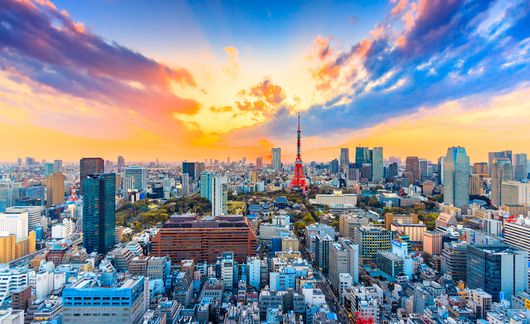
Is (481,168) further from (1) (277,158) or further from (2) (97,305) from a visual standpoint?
(2) (97,305)

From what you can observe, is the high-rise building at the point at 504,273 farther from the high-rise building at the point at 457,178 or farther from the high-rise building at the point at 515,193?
the high-rise building at the point at 457,178

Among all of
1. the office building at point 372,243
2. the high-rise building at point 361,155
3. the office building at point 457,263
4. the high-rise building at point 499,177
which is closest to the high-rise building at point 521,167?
the high-rise building at point 499,177

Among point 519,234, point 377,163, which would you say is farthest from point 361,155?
point 519,234

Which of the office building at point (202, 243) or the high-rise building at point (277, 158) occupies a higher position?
the high-rise building at point (277, 158)

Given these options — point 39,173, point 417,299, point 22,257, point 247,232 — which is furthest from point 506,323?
point 39,173

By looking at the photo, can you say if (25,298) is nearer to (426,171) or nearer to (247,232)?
(247,232)

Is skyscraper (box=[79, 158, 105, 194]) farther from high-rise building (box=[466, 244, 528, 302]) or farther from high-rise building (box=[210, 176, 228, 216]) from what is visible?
high-rise building (box=[466, 244, 528, 302])

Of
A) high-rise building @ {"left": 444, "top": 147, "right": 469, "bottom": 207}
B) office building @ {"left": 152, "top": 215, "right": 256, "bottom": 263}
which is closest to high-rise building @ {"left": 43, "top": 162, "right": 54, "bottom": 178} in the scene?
office building @ {"left": 152, "top": 215, "right": 256, "bottom": 263}
